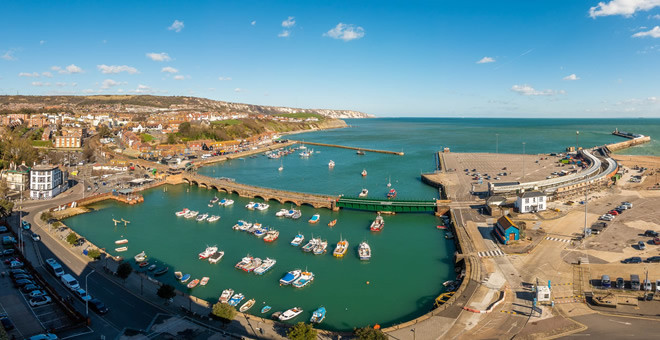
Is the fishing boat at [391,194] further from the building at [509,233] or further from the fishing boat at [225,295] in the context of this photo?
the fishing boat at [225,295]

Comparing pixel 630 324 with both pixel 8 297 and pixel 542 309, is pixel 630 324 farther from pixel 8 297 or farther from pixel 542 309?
pixel 8 297

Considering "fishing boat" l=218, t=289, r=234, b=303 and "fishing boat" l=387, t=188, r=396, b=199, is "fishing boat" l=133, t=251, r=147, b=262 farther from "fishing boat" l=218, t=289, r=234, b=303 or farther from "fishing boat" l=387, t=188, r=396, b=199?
"fishing boat" l=387, t=188, r=396, b=199

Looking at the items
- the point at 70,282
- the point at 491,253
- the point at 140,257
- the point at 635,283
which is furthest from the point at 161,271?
the point at 635,283

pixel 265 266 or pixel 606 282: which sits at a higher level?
pixel 606 282

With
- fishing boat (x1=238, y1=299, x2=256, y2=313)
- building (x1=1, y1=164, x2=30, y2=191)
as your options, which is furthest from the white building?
building (x1=1, y1=164, x2=30, y2=191)

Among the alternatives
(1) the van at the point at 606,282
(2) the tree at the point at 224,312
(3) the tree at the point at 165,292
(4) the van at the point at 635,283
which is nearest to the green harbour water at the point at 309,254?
(3) the tree at the point at 165,292

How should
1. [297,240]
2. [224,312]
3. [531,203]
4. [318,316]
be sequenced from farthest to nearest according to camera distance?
[531,203] < [297,240] < [318,316] < [224,312]

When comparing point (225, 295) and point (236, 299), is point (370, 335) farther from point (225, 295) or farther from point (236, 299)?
point (225, 295)
